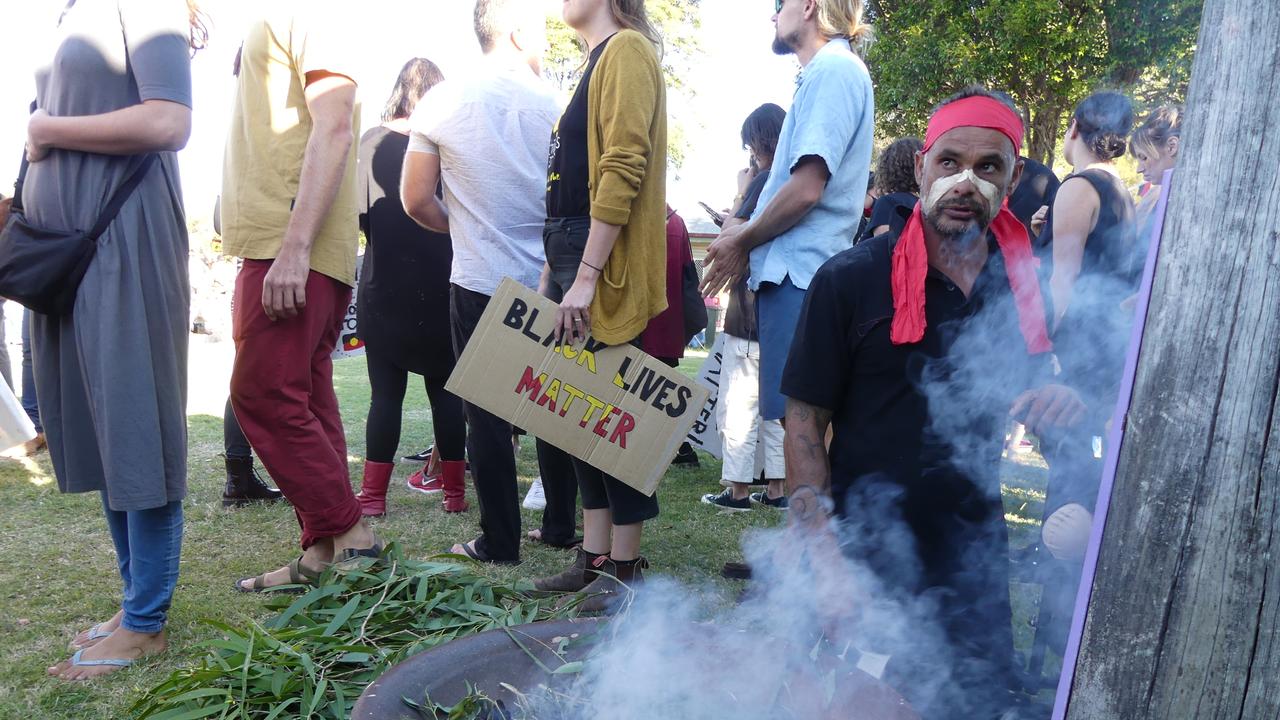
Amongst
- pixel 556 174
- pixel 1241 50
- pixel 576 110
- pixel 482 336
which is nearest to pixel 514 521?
pixel 482 336

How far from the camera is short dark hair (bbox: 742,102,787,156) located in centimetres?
434

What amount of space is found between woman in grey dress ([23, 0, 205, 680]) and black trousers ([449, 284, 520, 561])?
109 cm

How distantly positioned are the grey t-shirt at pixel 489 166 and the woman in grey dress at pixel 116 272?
3.48 feet

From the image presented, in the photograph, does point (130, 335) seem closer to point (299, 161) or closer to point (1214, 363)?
point (299, 161)

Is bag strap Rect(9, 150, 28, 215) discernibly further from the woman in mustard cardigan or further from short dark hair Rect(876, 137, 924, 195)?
short dark hair Rect(876, 137, 924, 195)

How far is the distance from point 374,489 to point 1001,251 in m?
3.26

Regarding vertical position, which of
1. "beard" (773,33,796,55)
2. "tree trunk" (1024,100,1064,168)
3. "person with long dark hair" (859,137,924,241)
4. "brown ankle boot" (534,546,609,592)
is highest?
"tree trunk" (1024,100,1064,168)

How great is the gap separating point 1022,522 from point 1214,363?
3862 mm

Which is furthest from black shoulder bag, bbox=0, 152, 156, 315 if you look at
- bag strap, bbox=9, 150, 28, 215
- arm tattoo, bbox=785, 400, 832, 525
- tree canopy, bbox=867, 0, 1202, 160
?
tree canopy, bbox=867, 0, 1202, 160

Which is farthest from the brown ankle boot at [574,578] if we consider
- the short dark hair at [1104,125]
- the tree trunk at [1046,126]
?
the tree trunk at [1046,126]

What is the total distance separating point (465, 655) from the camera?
1827 mm

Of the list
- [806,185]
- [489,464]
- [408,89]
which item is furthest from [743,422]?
[408,89]

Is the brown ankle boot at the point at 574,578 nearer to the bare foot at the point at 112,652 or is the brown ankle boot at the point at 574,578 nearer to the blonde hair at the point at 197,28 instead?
the bare foot at the point at 112,652

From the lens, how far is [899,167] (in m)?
4.14
